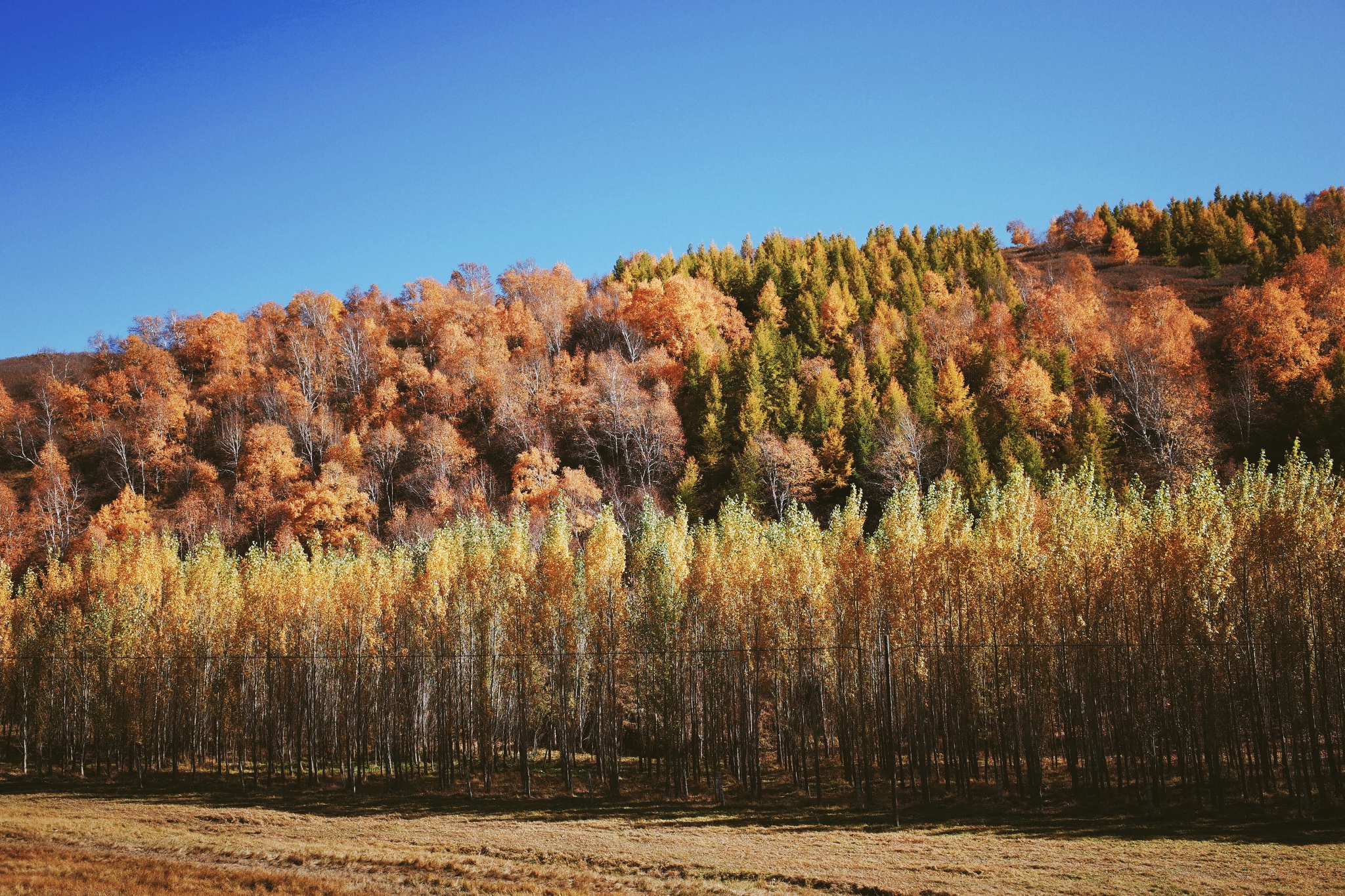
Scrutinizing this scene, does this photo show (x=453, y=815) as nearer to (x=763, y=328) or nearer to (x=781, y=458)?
(x=781, y=458)

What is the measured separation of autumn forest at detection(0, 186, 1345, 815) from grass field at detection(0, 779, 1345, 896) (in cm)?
254

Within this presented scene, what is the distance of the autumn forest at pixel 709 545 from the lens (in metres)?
28.2

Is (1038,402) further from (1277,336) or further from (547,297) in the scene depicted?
(547,297)

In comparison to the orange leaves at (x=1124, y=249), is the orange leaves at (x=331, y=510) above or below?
below

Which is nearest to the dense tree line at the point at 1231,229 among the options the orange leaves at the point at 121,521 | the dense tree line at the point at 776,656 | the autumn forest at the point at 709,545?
the autumn forest at the point at 709,545

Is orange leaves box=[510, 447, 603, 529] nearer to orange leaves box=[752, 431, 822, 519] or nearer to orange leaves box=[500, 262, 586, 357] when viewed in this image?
orange leaves box=[752, 431, 822, 519]

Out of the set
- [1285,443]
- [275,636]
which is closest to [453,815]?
[275,636]

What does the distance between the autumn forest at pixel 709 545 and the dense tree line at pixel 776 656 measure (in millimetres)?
226

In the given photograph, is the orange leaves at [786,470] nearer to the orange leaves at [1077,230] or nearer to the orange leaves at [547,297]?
the orange leaves at [547,297]

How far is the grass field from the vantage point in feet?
61.3

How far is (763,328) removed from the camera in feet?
276

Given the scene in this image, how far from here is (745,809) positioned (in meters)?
29.0

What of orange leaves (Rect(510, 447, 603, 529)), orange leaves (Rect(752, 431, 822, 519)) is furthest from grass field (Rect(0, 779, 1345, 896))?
orange leaves (Rect(752, 431, 822, 519))

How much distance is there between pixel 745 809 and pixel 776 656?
264 inches
